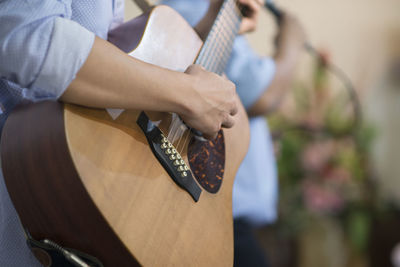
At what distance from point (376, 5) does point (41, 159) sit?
2.61 m

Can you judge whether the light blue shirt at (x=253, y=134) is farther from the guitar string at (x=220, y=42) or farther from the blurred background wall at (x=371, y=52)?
the blurred background wall at (x=371, y=52)

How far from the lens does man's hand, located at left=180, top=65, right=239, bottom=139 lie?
1.77 feet

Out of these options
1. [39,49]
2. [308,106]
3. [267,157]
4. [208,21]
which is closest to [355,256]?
[308,106]

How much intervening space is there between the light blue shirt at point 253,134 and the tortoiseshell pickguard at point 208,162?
381 millimetres

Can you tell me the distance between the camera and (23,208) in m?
0.47

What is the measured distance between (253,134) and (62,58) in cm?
80

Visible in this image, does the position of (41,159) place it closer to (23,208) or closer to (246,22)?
(23,208)

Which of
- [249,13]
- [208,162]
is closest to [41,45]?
[208,162]

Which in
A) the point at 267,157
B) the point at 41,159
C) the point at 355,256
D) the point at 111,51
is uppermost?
the point at 111,51

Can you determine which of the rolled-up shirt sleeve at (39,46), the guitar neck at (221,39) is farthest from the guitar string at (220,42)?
the rolled-up shirt sleeve at (39,46)

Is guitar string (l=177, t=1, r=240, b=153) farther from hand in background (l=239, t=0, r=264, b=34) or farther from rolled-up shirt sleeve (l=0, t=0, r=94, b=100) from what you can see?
rolled-up shirt sleeve (l=0, t=0, r=94, b=100)

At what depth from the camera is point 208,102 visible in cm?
55

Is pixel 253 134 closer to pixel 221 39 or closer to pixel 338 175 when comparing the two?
pixel 221 39

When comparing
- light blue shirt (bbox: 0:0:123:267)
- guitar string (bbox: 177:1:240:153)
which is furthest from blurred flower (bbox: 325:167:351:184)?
light blue shirt (bbox: 0:0:123:267)
